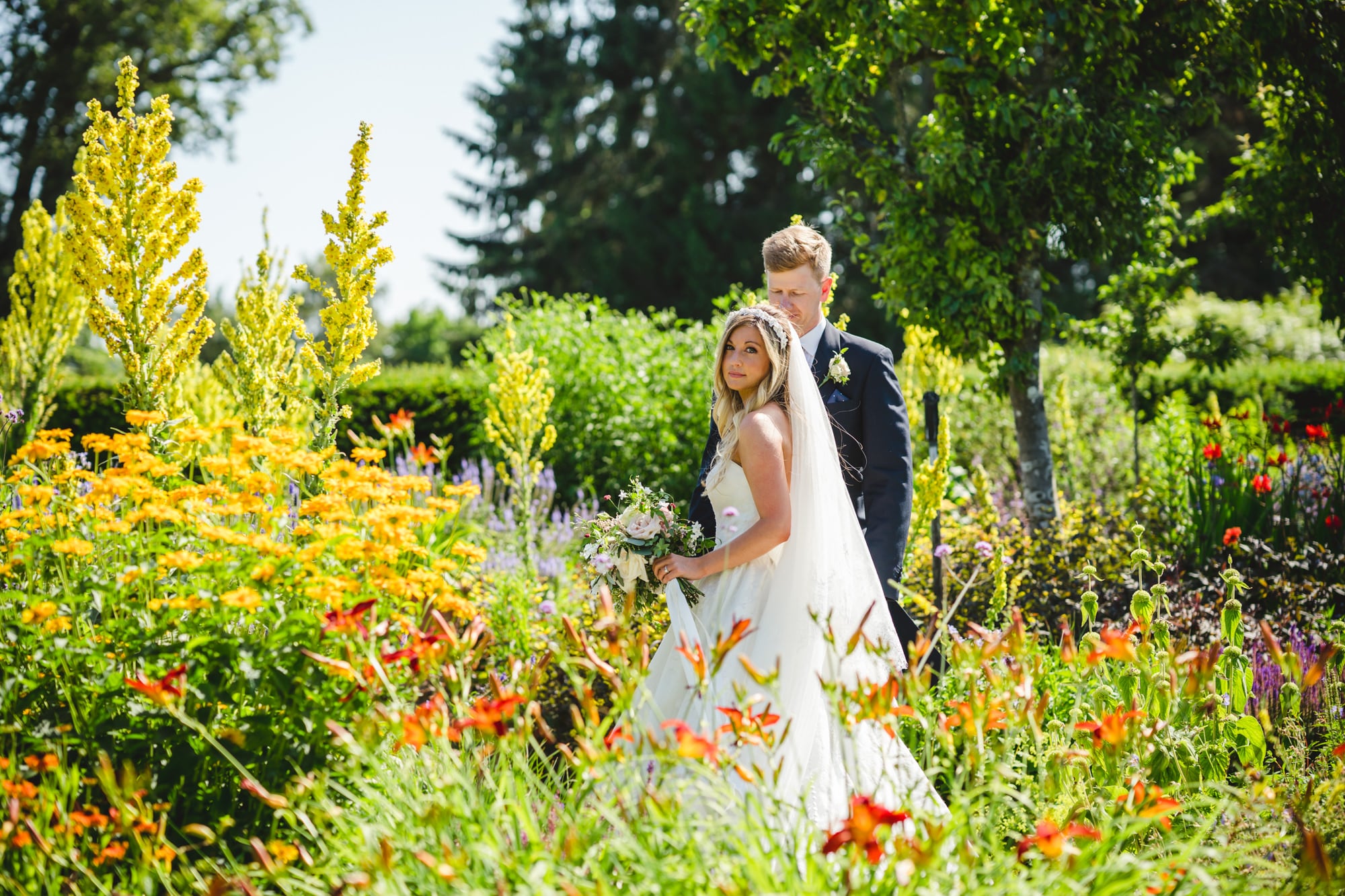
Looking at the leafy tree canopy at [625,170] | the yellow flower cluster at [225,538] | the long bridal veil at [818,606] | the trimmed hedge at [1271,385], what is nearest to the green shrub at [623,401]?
the long bridal veil at [818,606]

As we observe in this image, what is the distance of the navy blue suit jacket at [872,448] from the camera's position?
10.1 feet

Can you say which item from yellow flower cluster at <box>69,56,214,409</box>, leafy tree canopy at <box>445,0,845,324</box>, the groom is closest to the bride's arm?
the groom

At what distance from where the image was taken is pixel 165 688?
180 cm

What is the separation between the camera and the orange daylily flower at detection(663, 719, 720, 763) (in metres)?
1.59

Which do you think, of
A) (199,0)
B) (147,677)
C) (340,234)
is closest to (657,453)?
(340,234)

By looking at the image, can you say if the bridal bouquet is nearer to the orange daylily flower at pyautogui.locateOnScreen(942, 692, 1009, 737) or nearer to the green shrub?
the orange daylily flower at pyautogui.locateOnScreen(942, 692, 1009, 737)

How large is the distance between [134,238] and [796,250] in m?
2.50

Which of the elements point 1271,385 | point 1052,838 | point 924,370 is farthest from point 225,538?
point 1271,385

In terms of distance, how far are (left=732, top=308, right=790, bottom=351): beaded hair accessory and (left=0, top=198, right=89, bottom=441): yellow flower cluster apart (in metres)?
5.49

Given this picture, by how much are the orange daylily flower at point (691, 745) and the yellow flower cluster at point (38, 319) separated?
6173 mm

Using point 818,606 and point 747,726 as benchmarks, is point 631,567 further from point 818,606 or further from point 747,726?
point 747,726

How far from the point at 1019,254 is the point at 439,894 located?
5.17 metres

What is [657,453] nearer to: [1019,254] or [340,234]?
[1019,254]

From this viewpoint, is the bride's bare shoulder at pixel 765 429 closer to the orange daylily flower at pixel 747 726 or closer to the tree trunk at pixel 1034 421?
the orange daylily flower at pixel 747 726
